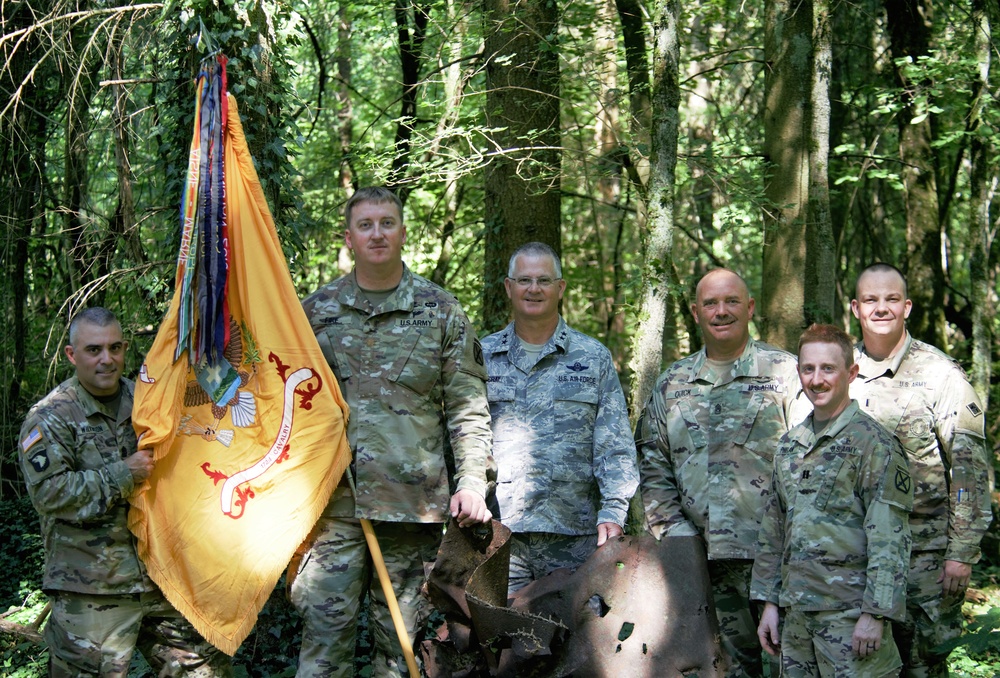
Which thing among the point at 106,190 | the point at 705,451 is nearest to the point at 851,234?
the point at 106,190

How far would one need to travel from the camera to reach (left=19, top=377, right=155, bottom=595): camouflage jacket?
13.3ft

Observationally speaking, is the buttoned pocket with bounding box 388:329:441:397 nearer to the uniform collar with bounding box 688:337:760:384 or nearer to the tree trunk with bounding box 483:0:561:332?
the uniform collar with bounding box 688:337:760:384

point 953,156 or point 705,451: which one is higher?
point 953,156

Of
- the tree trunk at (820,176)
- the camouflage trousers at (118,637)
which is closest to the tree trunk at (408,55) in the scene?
the tree trunk at (820,176)

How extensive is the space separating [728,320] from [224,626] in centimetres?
255

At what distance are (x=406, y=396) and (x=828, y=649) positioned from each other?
6.31 ft

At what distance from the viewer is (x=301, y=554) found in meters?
4.11

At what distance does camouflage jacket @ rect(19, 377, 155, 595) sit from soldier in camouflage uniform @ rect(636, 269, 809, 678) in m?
2.31

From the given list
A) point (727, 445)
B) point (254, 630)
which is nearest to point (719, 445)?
point (727, 445)

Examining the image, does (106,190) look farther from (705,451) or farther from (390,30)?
(705,451)

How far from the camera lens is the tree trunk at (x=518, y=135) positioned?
23.2 feet

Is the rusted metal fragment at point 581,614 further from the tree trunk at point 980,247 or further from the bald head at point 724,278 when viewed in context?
the tree trunk at point 980,247

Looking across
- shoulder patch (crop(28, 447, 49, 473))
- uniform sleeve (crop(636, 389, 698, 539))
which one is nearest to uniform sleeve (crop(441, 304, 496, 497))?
uniform sleeve (crop(636, 389, 698, 539))

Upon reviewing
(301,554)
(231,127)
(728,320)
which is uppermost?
(231,127)
